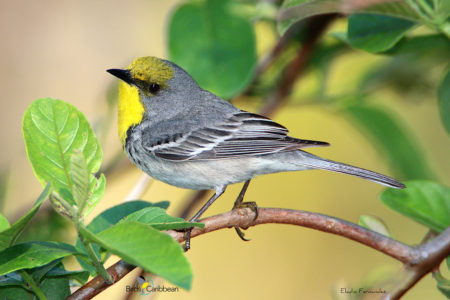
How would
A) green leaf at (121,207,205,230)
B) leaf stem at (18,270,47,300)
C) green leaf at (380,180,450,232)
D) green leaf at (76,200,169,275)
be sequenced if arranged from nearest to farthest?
green leaf at (121,207,205,230) → leaf stem at (18,270,47,300) → green leaf at (76,200,169,275) → green leaf at (380,180,450,232)

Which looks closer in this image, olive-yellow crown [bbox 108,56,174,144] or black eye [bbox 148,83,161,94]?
olive-yellow crown [bbox 108,56,174,144]

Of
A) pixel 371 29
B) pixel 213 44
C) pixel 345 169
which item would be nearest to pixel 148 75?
pixel 213 44

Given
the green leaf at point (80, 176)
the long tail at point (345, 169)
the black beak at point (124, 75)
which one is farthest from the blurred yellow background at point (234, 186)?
the green leaf at point (80, 176)

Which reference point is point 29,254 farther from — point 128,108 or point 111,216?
point 128,108

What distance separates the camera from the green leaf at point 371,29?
2.67m

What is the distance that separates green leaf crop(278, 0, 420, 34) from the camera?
2254mm

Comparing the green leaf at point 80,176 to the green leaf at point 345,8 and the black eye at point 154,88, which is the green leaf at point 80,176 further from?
the black eye at point 154,88

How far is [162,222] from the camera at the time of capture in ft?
6.07

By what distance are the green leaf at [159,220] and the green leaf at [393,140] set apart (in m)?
2.31

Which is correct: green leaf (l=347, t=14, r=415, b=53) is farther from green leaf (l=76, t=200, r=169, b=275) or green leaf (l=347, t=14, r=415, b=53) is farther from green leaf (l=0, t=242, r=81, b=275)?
green leaf (l=0, t=242, r=81, b=275)

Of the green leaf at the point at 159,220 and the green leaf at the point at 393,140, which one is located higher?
the green leaf at the point at 393,140

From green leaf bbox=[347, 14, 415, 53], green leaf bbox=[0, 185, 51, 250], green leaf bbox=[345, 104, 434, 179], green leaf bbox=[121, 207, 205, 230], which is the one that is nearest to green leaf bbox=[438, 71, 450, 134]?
green leaf bbox=[347, 14, 415, 53]

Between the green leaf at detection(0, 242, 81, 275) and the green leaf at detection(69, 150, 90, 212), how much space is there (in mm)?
225

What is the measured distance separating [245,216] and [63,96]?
478 centimetres
